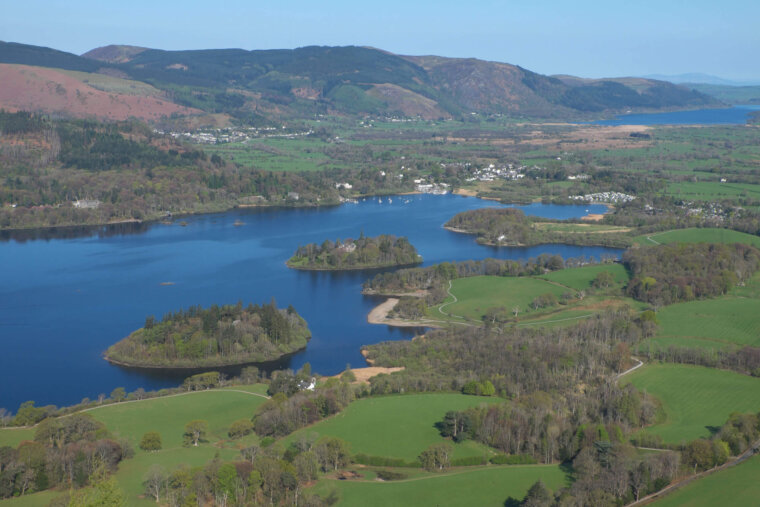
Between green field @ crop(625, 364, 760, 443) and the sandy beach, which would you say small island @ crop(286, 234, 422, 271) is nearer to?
the sandy beach

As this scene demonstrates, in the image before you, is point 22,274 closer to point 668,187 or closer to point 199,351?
point 199,351

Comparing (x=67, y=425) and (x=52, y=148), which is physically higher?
(x=52, y=148)

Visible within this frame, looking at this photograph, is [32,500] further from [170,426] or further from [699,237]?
[699,237]

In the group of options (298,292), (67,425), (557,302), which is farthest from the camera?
(298,292)

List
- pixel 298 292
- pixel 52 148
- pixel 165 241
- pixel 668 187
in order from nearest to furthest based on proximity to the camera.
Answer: pixel 298 292
pixel 165 241
pixel 668 187
pixel 52 148

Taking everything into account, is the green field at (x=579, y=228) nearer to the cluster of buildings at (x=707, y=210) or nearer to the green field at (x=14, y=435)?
the cluster of buildings at (x=707, y=210)

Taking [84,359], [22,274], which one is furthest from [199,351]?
[22,274]

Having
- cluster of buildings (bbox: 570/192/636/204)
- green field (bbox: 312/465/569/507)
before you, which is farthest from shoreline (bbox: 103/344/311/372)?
cluster of buildings (bbox: 570/192/636/204)
